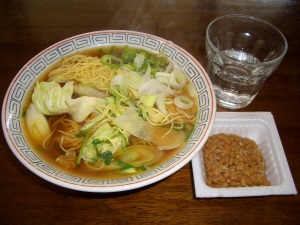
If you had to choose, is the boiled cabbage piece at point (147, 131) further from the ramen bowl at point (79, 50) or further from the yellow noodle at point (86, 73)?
the yellow noodle at point (86, 73)

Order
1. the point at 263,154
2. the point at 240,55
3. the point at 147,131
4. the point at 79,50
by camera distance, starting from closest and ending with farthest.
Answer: the point at 147,131 < the point at 263,154 < the point at 79,50 < the point at 240,55

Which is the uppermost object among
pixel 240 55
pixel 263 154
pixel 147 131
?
pixel 147 131

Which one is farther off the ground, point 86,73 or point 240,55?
point 86,73

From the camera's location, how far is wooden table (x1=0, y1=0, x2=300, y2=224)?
56.6 inches

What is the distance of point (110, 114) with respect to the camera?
1.59 m

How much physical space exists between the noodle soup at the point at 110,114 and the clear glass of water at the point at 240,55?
29 centimetres

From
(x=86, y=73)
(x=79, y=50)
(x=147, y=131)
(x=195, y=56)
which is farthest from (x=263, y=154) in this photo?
(x=79, y=50)

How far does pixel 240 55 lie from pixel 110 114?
3.77 feet

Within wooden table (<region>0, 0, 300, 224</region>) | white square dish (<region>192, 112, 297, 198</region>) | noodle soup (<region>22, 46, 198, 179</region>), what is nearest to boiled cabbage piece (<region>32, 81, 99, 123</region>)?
noodle soup (<region>22, 46, 198, 179</region>)

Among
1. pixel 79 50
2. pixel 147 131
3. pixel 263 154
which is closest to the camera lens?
pixel 147 131

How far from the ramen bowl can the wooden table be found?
0.75 feet

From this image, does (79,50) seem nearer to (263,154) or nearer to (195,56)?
(195,56)

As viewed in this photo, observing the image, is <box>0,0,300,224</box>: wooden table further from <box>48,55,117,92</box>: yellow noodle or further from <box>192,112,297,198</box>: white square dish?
<box>48,55,117,92</box>: yellow noodle

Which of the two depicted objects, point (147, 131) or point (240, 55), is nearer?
point (147, 131)
